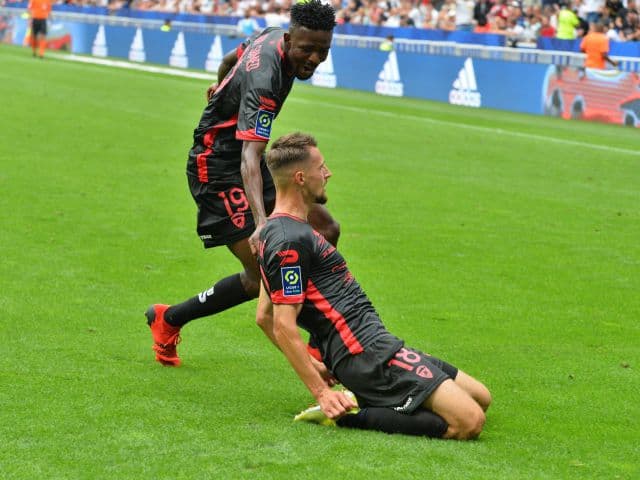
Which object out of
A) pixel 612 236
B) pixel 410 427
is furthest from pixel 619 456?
pixel 612 236

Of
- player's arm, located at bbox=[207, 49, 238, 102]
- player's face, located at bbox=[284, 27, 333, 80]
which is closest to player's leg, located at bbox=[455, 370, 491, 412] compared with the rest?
player's face, located at bbox=[284, 27, 333, 80]

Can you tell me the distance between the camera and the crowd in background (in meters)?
29.2

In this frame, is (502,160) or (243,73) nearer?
(243,73)

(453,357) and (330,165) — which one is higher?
(453,357)

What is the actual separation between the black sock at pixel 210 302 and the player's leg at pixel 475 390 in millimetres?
1650

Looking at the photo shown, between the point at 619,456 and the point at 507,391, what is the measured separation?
1283 millimetres

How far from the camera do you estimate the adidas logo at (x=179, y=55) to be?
41.6 metres

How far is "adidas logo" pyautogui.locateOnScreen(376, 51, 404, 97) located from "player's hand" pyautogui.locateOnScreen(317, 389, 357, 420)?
25.8 m

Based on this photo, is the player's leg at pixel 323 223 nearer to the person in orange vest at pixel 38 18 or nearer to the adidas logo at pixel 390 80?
the adidas logo at pixel 390 80

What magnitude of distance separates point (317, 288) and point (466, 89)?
2350cm

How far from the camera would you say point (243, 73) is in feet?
22.9

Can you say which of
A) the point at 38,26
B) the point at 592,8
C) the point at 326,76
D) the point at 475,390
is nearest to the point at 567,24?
the point at 592,8

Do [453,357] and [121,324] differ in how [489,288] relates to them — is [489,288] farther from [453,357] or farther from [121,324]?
[121,324]

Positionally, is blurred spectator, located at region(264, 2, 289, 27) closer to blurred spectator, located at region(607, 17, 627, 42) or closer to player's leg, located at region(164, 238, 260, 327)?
blurred spectator, located at region(607, 17, 627, 42)
